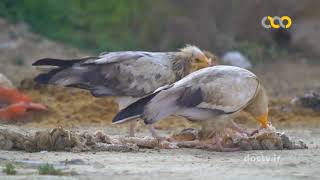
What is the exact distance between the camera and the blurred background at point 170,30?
59.6 ft

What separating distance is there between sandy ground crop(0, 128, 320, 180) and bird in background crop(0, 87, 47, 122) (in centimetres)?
403

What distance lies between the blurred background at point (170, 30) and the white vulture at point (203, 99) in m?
7.14

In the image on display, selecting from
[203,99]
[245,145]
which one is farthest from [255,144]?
[203,99]

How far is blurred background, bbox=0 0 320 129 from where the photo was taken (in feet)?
59.6

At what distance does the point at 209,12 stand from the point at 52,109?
182 inches

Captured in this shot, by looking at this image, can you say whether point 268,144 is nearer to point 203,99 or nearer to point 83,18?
point 203,99

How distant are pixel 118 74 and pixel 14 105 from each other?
2.80 m

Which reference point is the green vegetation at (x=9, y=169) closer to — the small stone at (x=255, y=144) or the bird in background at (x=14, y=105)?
the small stone at (x=255, y=144)

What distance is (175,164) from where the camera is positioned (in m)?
9.32

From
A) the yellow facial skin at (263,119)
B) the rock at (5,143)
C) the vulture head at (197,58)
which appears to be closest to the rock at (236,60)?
the vulture head at (197,58)

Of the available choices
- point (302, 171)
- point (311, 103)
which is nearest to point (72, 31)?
Answer: point (311, 103)

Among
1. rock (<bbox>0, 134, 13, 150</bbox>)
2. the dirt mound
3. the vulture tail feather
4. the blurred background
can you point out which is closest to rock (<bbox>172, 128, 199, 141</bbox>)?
the dirt mound

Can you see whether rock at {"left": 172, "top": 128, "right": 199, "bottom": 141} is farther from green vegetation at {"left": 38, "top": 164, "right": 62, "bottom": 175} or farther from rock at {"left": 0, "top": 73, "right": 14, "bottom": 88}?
rock at {"left": 0, "top": 73, "right": 14, "bottom": 88}

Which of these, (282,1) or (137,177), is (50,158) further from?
(282,1)
